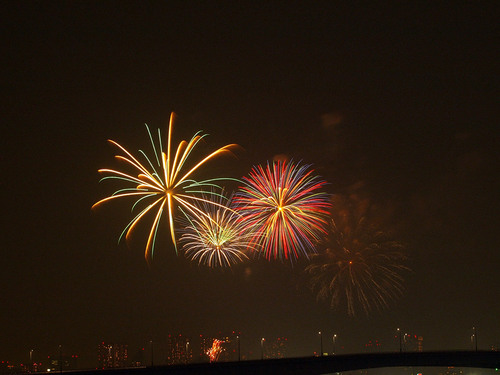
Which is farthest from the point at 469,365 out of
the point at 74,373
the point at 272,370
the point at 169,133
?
the point at 169,133

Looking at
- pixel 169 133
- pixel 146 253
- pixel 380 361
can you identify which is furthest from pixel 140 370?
pixel 380 361

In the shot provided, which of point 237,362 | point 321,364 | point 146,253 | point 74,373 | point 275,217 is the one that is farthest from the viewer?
point 321,364

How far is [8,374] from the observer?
56.1 metres

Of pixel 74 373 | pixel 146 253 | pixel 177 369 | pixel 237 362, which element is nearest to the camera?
pixel 146 253

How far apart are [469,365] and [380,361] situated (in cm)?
1261

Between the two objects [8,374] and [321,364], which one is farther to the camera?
[321,364]

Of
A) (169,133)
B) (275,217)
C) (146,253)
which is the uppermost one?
(169,133)

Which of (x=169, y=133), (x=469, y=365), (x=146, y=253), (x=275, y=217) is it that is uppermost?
(x=169, y=133)

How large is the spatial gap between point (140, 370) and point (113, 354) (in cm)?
9924

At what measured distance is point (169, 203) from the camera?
44.1 m

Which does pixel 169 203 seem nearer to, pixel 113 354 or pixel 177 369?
pixel 177 369

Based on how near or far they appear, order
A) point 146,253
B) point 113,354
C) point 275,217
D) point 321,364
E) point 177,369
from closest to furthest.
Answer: point 146,253 → point 275,217 → point 177,369 → point 321,364 → point 113,354

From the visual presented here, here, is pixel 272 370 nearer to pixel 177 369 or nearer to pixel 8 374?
pixel 177 369

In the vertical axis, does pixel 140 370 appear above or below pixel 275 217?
below
